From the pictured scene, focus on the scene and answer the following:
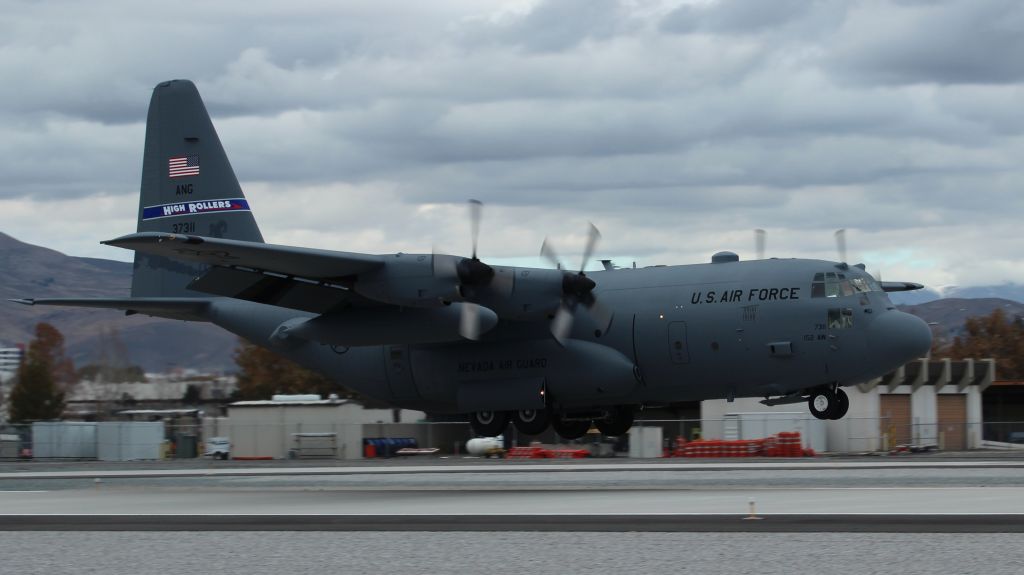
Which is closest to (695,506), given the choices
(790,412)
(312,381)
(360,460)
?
(360,460)

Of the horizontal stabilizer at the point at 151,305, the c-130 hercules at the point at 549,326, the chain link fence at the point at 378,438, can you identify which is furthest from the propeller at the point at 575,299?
the chain link fence at the point at 378,438

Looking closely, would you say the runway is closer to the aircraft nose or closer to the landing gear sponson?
the landing gear sponson

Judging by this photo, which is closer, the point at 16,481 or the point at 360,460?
the point at 16,481

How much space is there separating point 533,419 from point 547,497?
18.6 ft

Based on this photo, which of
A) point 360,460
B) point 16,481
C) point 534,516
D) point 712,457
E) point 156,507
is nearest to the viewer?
point 534,516

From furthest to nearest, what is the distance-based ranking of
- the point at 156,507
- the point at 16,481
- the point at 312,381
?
1. the point at 312,381
2. the point at 16,481
3. the point at 156,507

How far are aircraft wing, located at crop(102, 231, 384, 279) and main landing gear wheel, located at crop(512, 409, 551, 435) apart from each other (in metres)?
7.77

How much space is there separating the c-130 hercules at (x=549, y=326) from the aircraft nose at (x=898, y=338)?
0.13 feet

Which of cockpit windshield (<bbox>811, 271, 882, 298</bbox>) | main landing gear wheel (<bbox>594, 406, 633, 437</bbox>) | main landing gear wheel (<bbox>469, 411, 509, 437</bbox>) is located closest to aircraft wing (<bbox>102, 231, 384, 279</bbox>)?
main landing gear wheel (<bbox>469, 411, 509, 437</bbox>)

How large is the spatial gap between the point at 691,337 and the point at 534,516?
10.1 m

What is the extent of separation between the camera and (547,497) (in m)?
29.5

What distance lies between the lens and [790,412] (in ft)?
192

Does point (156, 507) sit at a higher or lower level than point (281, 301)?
lower
